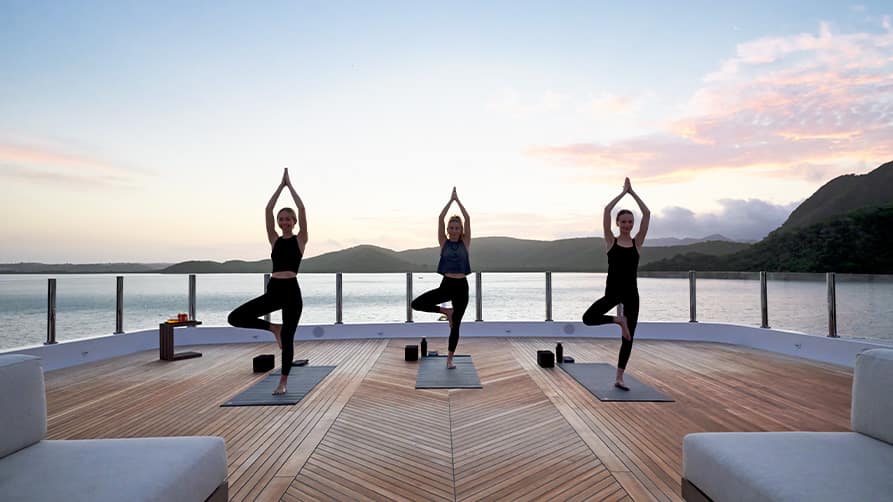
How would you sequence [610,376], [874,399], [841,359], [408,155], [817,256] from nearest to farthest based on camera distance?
[874,399]
[610,376]
[841,359]
[408,155]
[817,256]

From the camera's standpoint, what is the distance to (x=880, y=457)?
1601 millimetres

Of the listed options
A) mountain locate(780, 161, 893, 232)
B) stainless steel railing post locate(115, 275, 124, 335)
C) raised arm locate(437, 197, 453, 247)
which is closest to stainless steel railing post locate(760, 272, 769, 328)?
raised arm locate(437, 197, 453, 247)

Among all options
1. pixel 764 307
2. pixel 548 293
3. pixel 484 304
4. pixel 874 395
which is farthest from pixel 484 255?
pixel 484 304

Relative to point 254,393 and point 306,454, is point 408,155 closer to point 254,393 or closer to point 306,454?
point 254,393

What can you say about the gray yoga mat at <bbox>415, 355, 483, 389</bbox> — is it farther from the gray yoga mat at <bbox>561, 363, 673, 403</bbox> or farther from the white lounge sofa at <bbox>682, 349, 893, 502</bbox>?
the white lounge sofa at <bbox>682, 349, 893, 502</bbox>

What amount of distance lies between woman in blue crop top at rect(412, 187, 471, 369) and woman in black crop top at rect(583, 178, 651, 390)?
5.18ft

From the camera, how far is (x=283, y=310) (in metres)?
4.27

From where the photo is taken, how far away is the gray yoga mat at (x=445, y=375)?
4.43 metres

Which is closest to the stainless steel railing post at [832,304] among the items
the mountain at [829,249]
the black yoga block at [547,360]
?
the black yoga block at [547,360]

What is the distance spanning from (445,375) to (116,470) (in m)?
3.60

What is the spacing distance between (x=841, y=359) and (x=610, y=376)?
3151mm

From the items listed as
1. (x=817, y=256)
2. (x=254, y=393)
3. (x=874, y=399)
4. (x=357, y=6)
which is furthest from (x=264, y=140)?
(x=817, y=256)

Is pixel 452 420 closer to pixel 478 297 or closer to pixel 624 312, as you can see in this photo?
pixel 624 312

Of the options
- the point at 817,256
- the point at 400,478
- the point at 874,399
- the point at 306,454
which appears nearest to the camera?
the point at 874,399
